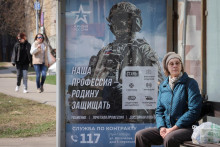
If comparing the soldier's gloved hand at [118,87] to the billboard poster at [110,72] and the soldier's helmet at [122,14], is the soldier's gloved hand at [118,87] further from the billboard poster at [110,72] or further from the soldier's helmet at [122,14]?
the soldier's helmet at [122,14]

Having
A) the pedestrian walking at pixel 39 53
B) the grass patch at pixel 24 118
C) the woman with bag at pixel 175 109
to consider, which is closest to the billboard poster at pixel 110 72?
the woman with bag at pixel 175 109

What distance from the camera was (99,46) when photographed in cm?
527

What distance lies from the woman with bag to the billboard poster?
2.70ft

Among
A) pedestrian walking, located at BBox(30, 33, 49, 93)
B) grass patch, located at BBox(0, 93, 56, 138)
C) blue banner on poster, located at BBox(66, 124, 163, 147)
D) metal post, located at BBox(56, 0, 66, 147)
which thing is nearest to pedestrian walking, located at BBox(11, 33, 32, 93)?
pedestrian walking, located at BBox(30, 33, 49, 93)

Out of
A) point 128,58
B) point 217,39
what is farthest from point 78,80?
point 217,39

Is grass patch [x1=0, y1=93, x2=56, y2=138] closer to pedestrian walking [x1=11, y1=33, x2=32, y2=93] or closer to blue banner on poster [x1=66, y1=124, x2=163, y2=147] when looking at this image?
pedestrian walking [x1=11, y1=33, x2=32, y2=93]

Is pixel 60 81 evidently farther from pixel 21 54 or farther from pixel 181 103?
pixel 21 54

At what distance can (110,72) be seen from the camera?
5289 millimetres

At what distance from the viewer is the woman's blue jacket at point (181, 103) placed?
414cm

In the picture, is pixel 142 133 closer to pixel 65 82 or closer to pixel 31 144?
pixel 65 82

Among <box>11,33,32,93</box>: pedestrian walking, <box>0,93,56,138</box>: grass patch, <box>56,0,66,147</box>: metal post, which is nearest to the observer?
<box>56,0,66,147</box>: metal post

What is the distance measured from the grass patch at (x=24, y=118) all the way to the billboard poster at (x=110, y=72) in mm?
2625

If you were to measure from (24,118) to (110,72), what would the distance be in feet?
14.2

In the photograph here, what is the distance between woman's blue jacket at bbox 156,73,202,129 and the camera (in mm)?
4141
